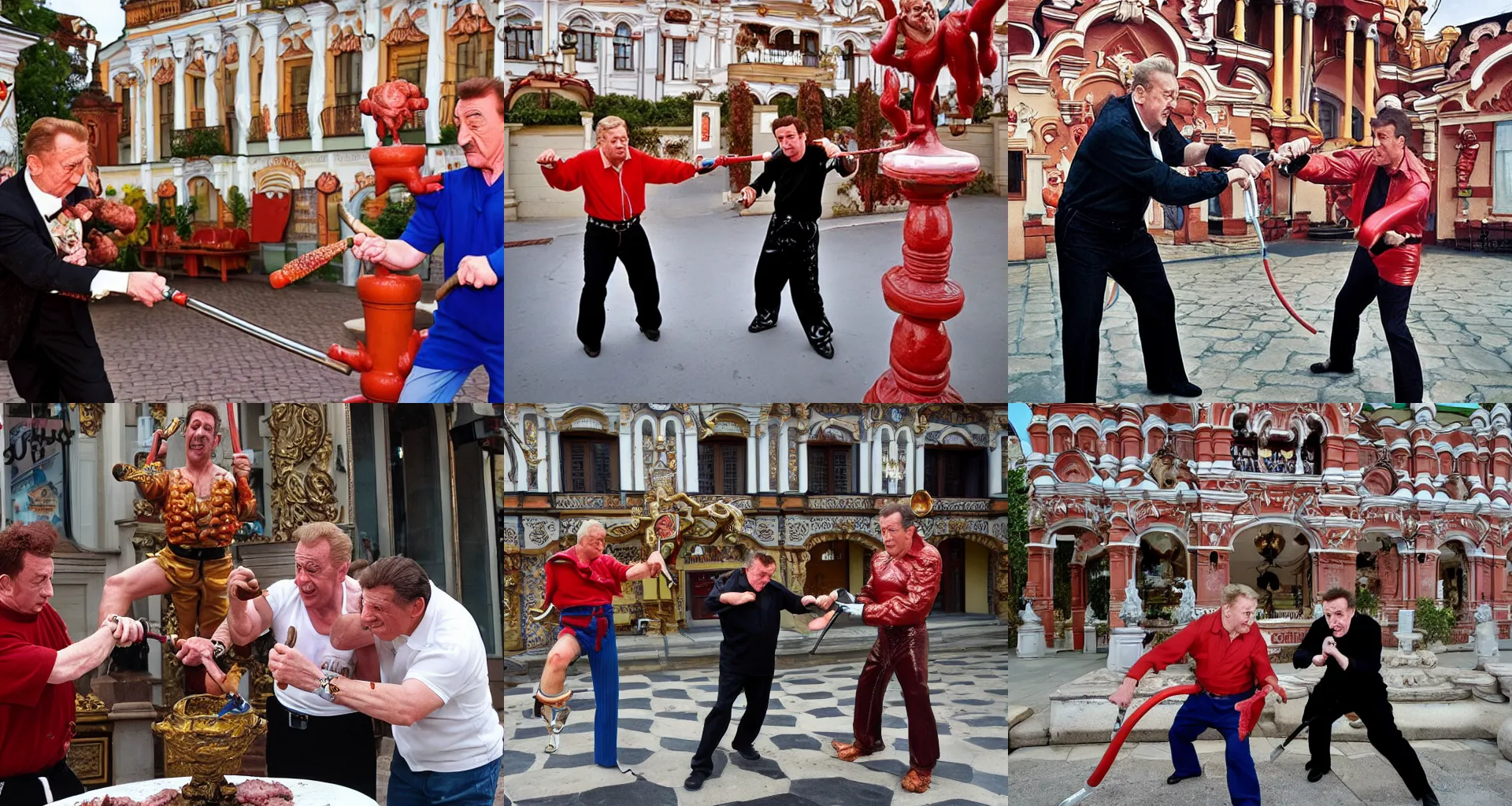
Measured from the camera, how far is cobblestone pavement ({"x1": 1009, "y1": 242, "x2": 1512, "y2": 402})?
22.5ft

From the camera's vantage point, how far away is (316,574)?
5.97 meters

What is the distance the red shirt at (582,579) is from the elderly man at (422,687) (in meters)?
0.97

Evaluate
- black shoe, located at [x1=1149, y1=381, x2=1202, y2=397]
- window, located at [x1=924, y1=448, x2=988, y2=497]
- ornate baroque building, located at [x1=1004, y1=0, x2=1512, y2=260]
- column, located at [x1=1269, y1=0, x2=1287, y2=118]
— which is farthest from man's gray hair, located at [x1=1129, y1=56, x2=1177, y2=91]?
window, located at [x1=924, y1=448, x2=988, y2=497]

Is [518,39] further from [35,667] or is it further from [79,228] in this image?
[35,667]

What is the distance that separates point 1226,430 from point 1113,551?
838mm

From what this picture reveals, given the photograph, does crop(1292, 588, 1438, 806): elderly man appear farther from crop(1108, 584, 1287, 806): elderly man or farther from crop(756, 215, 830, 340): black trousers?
crop(756, 215, 830, 340): black trousers

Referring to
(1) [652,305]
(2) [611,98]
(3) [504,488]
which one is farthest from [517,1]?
(3) [504,488]

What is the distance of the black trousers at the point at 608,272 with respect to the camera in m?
6.48

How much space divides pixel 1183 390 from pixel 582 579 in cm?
310

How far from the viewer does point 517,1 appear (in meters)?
6.54

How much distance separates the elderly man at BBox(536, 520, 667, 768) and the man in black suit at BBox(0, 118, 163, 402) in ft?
7.38

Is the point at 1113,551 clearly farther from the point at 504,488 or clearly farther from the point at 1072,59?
the point at 504,488

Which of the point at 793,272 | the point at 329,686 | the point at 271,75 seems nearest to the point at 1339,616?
the point at 793,272

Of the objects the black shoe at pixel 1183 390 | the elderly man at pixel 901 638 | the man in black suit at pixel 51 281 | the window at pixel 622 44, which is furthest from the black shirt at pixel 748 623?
the man in black suit at pixel 51 281
